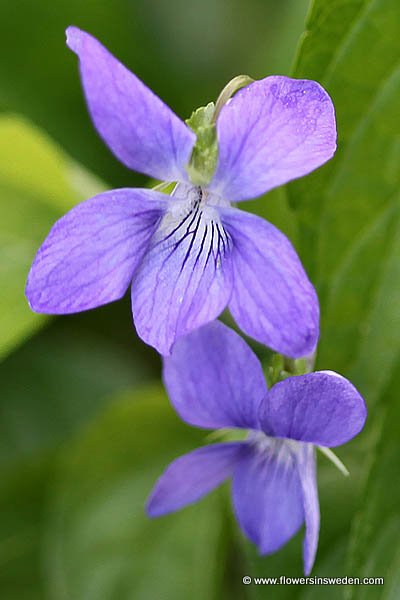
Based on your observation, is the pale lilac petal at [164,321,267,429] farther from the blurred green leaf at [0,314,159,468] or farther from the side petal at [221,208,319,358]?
the blurred green leaf at [0,314,159,468]

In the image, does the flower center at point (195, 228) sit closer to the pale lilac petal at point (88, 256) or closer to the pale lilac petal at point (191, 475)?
the pale lilac petal at point (88, 256)

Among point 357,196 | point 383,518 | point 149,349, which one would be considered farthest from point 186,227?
point 149,349

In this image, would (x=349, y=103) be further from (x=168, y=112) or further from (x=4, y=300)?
(x=4, y=300)

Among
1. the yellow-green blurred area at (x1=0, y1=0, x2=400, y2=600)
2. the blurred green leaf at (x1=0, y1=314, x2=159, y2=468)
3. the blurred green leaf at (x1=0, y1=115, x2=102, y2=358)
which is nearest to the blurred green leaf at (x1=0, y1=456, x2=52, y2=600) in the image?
the yellow-green blurred area at (x1=0, y1=0, x2=400, y2=600)

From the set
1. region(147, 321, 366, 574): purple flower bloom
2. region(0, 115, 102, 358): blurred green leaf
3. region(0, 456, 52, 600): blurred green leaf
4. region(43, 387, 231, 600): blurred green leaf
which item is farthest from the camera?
region(0, 456, 52, 600): blurred green leaf

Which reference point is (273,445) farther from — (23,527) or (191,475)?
(23,527)

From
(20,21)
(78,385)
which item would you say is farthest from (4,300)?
(20,21)

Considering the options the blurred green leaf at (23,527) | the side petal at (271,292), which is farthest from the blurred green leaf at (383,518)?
the blurred green leaf at (23,527)
